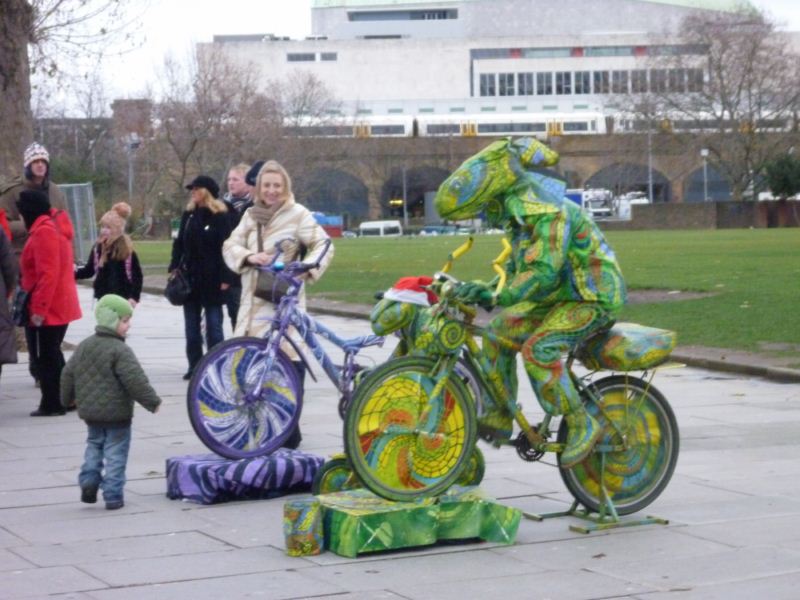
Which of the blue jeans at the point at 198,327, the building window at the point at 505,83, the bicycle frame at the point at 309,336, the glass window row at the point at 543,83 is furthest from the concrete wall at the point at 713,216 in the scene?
the bicycle frame at the point at 309,336

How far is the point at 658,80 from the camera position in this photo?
89750 mm

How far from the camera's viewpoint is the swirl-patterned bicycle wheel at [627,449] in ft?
26.0

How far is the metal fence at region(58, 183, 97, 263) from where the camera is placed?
29.1m

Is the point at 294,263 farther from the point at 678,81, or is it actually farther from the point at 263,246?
the point at 678,81

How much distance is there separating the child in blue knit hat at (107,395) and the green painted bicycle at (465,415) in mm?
1530

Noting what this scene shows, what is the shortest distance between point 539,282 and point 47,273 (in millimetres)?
6158

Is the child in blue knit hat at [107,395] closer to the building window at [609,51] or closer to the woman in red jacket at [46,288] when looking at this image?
the woman in red jacket at [46,288]

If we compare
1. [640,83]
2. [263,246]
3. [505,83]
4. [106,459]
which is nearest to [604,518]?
[106,459]

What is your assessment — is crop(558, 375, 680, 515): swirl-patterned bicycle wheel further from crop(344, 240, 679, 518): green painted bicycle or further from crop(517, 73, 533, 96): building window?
crop(517, 73, 533, 96): building window

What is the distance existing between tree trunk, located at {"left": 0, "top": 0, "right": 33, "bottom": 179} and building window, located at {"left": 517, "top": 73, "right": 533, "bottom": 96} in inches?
4670

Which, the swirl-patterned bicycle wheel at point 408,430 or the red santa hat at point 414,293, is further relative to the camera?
the red santa hat at point 414,293

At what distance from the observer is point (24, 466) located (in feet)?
33.3

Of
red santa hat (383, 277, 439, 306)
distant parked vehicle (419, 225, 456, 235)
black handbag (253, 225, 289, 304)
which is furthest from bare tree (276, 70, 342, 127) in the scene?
red santa hat (383, 277, 439, 306)

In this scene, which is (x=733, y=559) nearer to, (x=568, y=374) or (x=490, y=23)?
(x=568, y=374)
